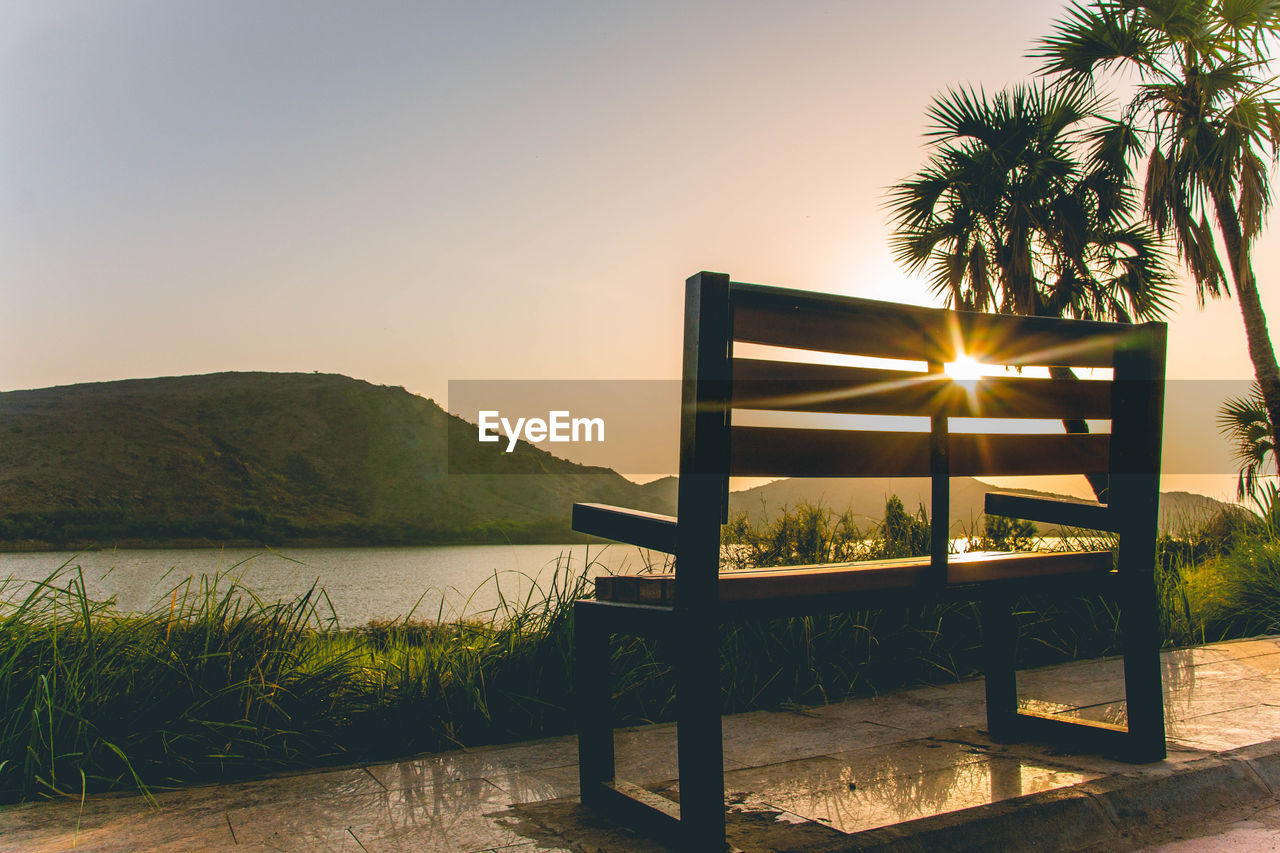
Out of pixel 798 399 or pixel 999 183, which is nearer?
pixel 798 399

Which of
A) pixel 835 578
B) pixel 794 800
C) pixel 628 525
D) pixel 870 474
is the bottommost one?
pixel 794 800

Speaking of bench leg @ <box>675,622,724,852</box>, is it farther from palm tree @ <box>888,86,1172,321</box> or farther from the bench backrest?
palm tree @ <box>888,86,1172,321</box>

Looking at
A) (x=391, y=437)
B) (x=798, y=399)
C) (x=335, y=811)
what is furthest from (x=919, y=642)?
(x=391, y=437)

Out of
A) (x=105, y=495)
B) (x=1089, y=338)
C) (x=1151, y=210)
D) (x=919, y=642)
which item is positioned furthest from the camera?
(x=105, y=495)

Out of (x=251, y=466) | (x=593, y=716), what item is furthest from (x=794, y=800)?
(x=251, y=466)

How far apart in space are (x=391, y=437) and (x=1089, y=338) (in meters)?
61.3

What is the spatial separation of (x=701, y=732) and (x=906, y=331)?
104cm

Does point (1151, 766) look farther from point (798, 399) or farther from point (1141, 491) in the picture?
point (798, 399)

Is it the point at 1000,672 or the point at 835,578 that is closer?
the point at 835,578

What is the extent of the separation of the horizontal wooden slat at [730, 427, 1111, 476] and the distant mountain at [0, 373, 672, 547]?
141 feet

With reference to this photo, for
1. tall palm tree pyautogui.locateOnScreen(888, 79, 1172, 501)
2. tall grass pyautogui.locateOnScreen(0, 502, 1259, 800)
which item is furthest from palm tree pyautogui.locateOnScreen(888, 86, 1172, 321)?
tall grass pyautogui.locateOnScreen(0, 502, 1259, 800)

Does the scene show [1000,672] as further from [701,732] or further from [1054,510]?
[701,732]

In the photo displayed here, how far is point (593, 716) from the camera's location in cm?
200

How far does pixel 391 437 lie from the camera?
60500 millimetres
